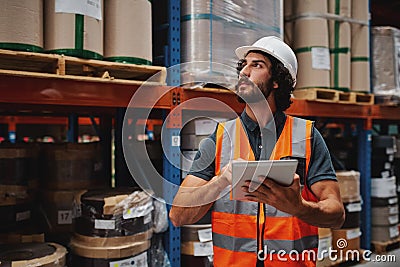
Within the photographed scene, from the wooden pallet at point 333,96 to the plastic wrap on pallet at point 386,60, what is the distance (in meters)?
0.28

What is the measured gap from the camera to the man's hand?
180cm

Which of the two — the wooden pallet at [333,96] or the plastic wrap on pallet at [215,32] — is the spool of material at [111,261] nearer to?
the plastic wrap on pallet at [215,32]

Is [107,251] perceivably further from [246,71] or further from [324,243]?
[324,243]

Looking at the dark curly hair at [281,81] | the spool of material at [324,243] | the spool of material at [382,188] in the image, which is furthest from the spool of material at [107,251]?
the spool of material at [382,188]

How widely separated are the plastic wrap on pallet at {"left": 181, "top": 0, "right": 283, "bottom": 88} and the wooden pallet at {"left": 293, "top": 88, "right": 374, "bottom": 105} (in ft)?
3.38

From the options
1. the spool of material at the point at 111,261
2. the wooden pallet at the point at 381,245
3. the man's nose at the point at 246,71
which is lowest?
the wooden pallet at the point at 381,245

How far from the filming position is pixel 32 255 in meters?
2.49

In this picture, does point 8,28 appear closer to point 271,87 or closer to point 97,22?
point 97,22

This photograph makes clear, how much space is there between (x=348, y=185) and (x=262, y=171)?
3049mm

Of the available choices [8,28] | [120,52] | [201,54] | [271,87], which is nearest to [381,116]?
[201,54]

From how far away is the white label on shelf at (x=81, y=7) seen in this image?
8.15ft

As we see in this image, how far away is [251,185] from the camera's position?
1777 millimetres

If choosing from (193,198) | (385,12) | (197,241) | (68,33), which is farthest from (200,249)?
(385,12)

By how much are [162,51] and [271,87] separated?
1407 mm
